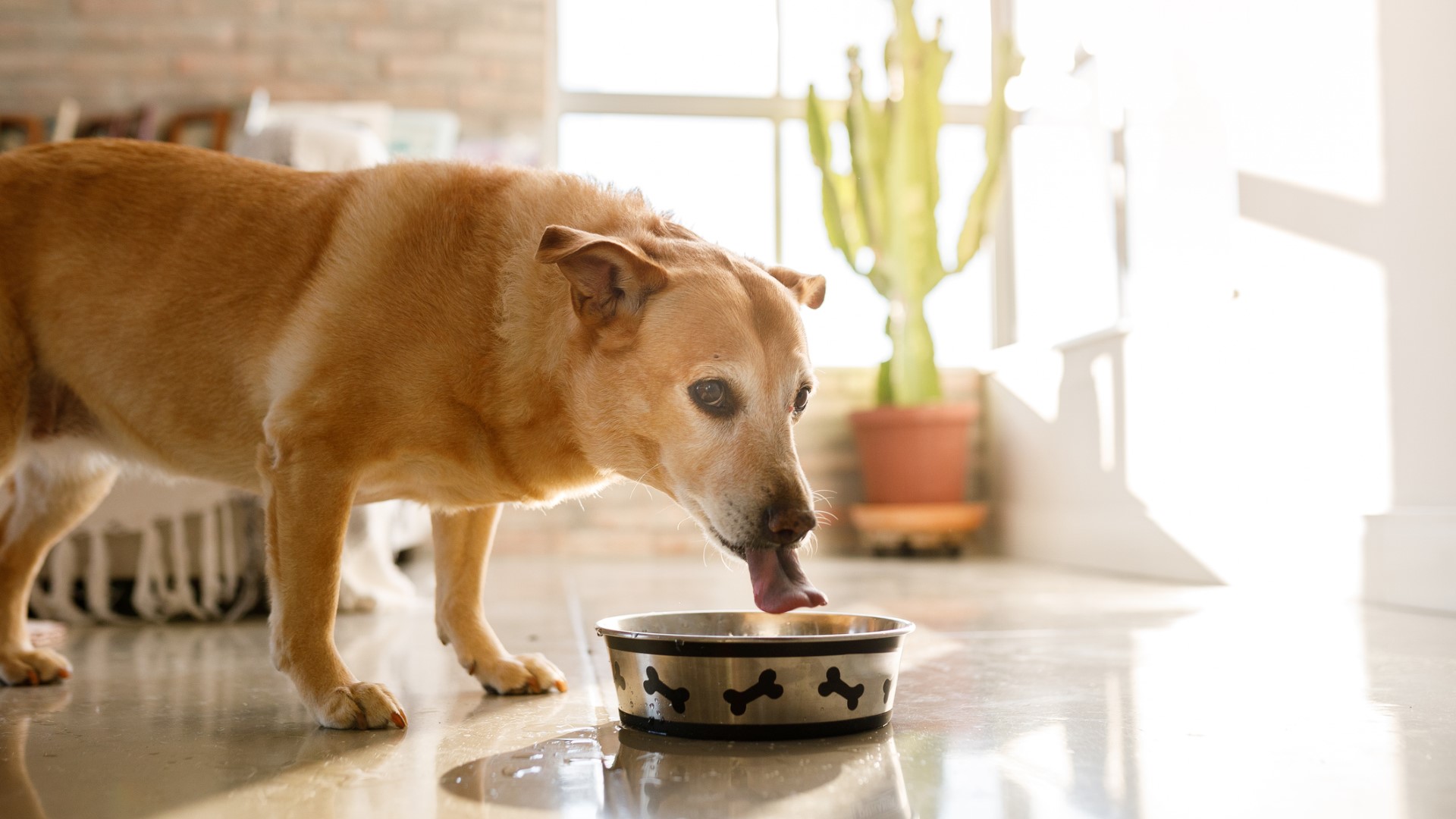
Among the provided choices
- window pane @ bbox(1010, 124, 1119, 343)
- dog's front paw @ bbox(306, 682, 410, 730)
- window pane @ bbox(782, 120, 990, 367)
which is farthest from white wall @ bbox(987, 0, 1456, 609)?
dog's front paw @ bbox(306, 682, 410, 730)

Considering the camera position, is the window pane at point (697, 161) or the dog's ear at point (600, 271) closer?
the dog's ear at point (600, 271)

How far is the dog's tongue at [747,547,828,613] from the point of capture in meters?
1.32

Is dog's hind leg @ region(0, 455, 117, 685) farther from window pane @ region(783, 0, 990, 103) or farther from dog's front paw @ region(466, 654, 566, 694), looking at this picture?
window pane @ region(783, 0, 990, 103)

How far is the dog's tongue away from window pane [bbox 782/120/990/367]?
4.22 m

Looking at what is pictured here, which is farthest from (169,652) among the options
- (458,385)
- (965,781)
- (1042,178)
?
(1042,178)

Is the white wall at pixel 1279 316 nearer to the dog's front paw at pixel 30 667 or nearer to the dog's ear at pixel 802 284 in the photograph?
the dog's ear at pixel 802 284

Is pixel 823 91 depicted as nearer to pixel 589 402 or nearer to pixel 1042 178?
pixel 1042 178

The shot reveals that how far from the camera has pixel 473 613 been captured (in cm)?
177

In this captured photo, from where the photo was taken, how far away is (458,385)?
1479 mm

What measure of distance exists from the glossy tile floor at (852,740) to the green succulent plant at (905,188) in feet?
9.05

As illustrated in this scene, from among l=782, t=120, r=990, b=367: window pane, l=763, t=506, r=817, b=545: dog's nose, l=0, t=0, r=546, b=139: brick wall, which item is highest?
l=0, t=0, r=546, b=139: brick wall

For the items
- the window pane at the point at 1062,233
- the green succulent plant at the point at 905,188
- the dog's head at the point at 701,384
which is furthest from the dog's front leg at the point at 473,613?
the green succulent plant at the point at 905,188

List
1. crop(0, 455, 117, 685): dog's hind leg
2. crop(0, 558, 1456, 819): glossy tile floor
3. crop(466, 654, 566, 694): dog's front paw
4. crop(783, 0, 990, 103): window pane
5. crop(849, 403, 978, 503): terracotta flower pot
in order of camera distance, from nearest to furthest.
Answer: crop(0, 558, 1456, 819): glossy tile floor
crop(466, 654, 566, 694): dog's front paw
crop(0, 455, 117, 685): dog's hind leg
crop(849, 403, 978, 503): terracotta flower pot
crop(783, 0, 990, 103): window pane

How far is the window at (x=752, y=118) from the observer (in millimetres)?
5645
